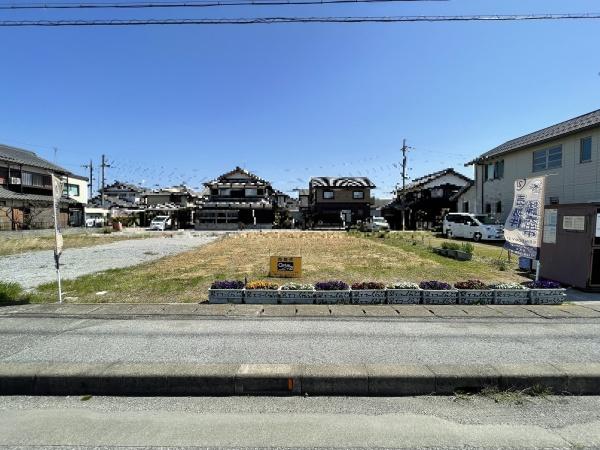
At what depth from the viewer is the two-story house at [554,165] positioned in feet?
50.5

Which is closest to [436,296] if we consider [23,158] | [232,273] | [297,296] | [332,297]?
[332,297]

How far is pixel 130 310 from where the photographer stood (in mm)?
6133

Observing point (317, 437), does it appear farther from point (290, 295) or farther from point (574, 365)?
point (290, 295)

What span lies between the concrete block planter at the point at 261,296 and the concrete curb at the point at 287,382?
10.3 feet

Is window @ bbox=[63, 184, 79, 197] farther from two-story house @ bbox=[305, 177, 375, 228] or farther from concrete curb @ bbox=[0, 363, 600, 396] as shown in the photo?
concrete curb @ bbox=[0, 363, 600, 396]

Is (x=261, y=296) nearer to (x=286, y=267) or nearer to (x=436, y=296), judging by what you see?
(x=286, y=267)

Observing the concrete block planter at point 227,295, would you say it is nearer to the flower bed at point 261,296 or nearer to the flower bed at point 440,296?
the flower bed at point 261,296

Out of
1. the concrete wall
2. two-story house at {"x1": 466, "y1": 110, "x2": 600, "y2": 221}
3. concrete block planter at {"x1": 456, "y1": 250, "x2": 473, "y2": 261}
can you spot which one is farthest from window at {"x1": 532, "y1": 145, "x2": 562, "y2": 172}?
concrete block planter at {"x1": 456, "y1": 250, "x2": 473, "y2": 261}

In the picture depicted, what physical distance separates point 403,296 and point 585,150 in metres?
15.3

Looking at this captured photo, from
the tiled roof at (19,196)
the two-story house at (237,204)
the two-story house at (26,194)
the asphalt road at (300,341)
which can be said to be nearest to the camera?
the asphalt road at (300,341)

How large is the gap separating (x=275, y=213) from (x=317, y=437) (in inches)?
1685

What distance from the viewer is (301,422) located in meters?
2.97

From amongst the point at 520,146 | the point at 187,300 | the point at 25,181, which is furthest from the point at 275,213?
the point at 187,300

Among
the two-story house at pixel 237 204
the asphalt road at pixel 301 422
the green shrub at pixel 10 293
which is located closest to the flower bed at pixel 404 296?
the asphalt road at pixel 301 422
